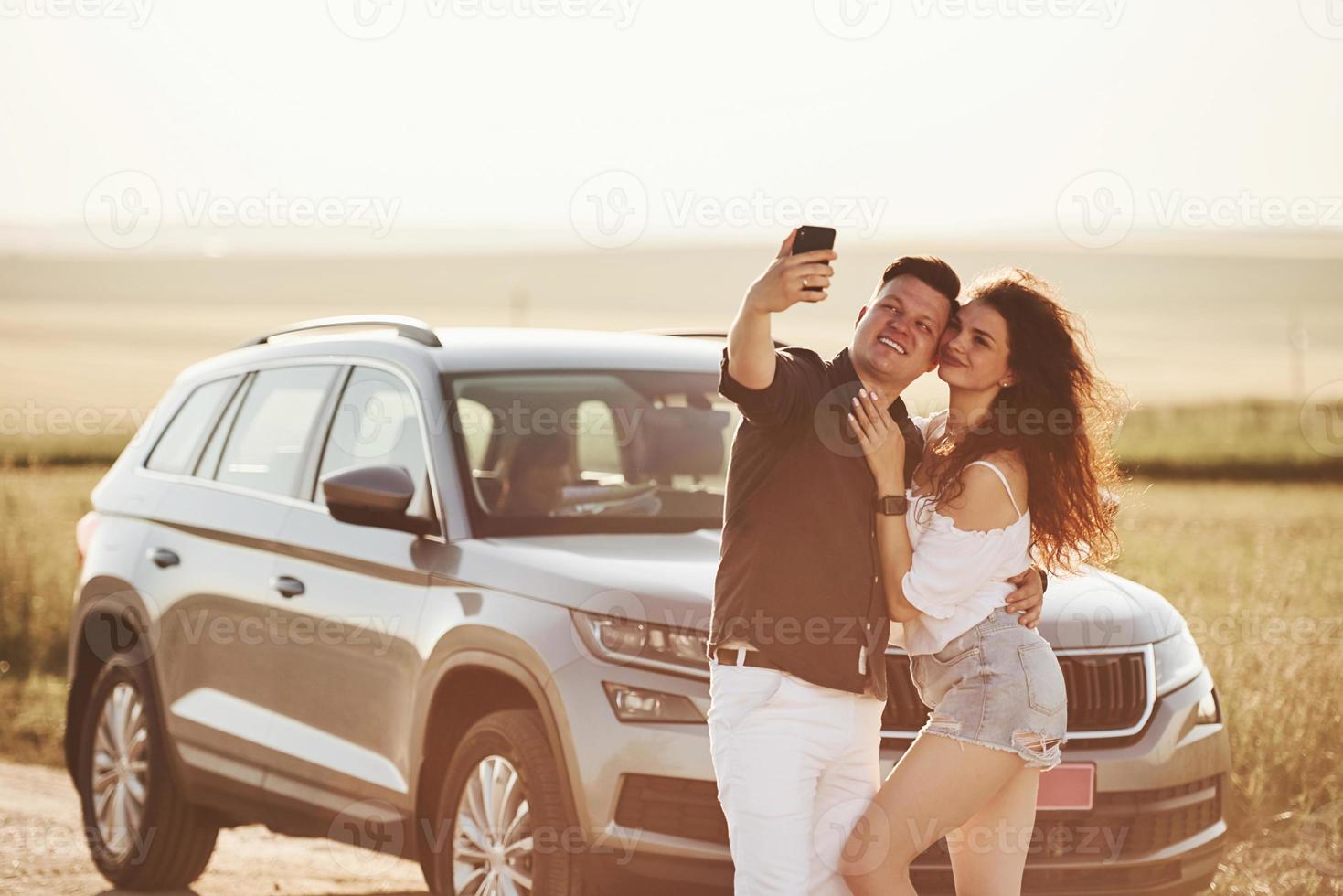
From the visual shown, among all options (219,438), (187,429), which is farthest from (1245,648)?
(187,429)

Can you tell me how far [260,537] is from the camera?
6.77 metres

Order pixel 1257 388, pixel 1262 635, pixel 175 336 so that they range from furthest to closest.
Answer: pixel 175 336, pixel 1257 388, pixel 1262 635

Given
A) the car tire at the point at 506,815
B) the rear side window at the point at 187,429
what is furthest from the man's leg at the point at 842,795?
the rear side window at the point at 187,429

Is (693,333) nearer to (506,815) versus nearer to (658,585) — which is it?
(658,585)

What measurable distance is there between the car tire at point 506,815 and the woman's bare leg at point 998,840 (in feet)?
3.64

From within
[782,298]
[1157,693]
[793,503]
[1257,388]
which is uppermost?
[782,298]

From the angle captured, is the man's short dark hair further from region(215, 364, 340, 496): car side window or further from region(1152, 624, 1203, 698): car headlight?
region(215, 364, 340, 496): car side window

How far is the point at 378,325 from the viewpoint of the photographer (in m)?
7.09

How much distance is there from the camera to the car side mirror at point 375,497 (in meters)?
5.84

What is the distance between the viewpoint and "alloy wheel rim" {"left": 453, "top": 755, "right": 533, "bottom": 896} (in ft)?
17.4

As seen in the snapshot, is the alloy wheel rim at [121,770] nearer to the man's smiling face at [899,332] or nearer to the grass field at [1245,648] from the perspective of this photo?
the grass field at [1245,648]

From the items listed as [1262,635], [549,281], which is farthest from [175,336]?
[1262,635]

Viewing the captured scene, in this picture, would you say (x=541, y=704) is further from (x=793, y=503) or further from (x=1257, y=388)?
→ (x=1257, y=388)

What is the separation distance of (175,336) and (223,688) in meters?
80.2
